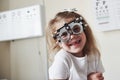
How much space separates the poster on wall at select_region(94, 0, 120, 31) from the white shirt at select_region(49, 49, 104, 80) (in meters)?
0.51

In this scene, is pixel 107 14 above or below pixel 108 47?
above

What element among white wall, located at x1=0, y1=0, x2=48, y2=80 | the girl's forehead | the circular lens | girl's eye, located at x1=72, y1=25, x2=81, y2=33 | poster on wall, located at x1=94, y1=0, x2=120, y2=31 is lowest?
white wall, located at x1=0, y1=0, x2=48, y2=80

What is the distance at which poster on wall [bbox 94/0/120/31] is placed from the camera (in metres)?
1.05

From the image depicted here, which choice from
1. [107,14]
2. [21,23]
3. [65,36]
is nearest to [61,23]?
[65,36]

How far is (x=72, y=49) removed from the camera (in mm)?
586

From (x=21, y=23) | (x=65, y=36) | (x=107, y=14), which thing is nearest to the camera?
(x=65, y=36)

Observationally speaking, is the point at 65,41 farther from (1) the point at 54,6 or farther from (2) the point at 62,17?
(1) the point at 54,6

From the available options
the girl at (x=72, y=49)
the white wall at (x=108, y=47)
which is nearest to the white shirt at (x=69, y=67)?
the girl at (x=72, y=49)

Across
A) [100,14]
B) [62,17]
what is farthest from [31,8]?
[62,17]

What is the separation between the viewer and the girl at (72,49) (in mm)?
569

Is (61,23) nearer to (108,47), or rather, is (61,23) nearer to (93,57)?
(93,57)

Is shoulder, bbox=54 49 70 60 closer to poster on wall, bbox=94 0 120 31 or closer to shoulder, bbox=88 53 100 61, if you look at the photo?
shoulder, bbox=88 53 100 61

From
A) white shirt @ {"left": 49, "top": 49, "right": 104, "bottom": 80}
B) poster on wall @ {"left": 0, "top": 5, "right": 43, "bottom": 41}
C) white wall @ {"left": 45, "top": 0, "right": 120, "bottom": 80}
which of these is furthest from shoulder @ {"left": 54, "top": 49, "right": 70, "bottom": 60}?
poster on wall @ {"left": 0, "top": 5, "right": 43, "bottom": 41}

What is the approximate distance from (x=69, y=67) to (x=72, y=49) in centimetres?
5
